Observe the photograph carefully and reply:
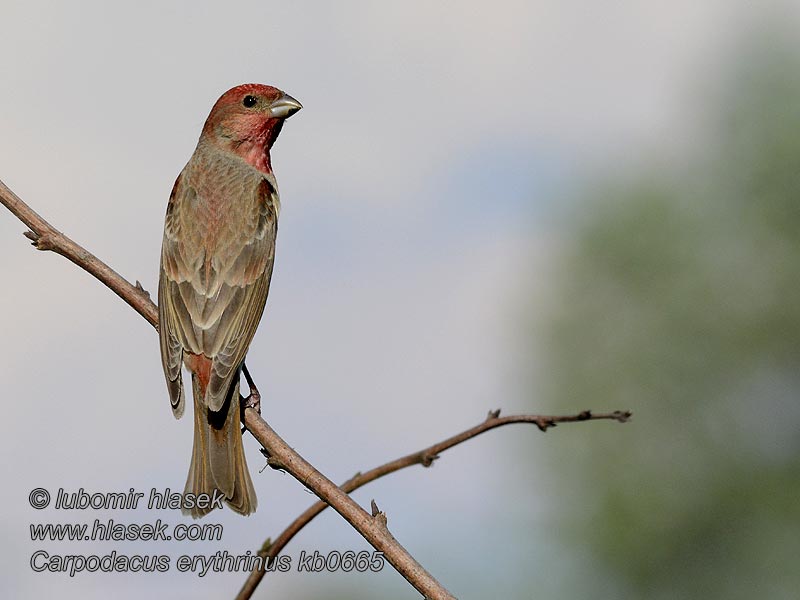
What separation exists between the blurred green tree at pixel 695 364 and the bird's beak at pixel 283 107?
1126 inches

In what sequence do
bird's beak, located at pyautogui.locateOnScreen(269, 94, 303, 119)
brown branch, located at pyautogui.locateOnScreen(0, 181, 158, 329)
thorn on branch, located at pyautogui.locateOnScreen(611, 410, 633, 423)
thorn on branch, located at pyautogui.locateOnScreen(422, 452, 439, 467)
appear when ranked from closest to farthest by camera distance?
thorn on branch, located at pyautogui.locateOnScreen(611, 410, 633, 423) → thorn on branch, located at pyautogui.locateOnScreen(422, 452, 439, 467) → brown branch, located at pyautogui.locateOnScreen(0, 181, 158, 329) → bird's beak, located at pyautogui.locateOnScreen(269, 94, 303, 119)

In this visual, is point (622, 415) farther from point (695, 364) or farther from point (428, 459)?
point (695, 364)

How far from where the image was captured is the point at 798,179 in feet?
135

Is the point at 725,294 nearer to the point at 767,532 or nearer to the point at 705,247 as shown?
the point at 705,247

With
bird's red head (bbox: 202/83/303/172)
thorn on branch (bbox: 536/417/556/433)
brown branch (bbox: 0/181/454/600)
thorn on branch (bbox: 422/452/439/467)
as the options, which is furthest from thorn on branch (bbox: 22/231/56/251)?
bird's red head (bbox: 202/83/303/172)

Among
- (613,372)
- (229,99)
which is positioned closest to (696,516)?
(613,372)

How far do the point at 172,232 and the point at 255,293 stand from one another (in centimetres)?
63

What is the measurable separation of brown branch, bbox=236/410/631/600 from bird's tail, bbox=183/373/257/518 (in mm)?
1518

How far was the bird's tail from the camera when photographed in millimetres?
6324

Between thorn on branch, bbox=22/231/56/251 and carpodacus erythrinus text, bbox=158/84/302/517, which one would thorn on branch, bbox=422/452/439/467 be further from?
thorn on branch, bbox=22/231/56/251

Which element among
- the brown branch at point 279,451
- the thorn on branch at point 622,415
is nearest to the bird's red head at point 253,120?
the brown branch at point 279,451

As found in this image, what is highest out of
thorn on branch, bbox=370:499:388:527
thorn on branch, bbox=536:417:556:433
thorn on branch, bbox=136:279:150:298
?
thorn on branch, bbox=136:279:150:298

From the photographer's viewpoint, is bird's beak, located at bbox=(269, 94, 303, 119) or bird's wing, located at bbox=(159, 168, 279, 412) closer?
bird's wing, located at bbox=(159, 168, 279, 412)

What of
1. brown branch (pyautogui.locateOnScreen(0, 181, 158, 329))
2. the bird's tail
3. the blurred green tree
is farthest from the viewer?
the blurred green tree
